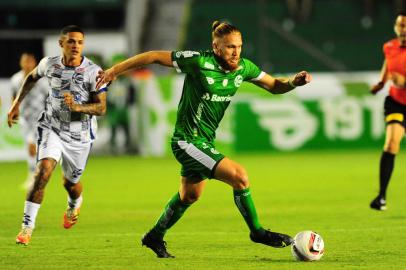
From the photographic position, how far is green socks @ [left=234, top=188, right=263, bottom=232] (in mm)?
8648

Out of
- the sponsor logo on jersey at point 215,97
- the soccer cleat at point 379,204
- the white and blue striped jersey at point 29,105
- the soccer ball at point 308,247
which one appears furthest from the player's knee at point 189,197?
the white and blue striped jersey at point 29,105

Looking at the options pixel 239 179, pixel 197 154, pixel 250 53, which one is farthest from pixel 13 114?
pixel 250 53

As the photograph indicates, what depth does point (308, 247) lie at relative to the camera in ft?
28.0

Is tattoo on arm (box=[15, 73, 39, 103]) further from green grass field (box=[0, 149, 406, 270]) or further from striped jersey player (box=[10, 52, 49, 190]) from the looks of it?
striped jersey player (box=[10, 52, 49, 190])

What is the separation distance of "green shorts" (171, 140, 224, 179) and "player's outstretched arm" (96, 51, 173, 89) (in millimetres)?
685

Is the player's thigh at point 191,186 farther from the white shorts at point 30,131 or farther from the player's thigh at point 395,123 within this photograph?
the white shorts at point 30,131

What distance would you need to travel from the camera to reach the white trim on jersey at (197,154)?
28.1ft

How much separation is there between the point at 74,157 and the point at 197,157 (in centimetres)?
235

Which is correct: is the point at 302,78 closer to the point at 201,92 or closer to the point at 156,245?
the point at 201,92

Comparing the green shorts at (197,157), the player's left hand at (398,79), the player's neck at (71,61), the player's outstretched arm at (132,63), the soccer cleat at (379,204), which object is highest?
the player's outstretched arm at (132,63)

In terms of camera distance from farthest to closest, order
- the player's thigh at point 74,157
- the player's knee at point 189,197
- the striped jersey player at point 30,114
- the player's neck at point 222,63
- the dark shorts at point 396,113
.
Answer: the striped jersey player at point 30,114 → the dark shorts at point 396,113 → the player's thigh at point 74,157 → the player's knee at point 189,197 → the player's neck at point 222,63

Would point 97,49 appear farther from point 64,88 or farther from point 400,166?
point 64,88

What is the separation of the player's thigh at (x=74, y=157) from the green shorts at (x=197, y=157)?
1.97m

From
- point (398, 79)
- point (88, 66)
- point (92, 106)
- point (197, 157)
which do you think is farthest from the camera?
point (398, 79)
